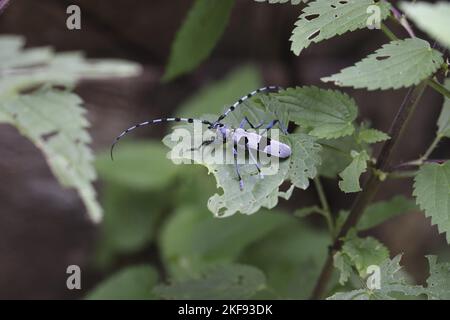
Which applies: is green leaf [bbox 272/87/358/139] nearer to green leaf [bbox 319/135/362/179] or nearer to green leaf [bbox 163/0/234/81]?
green leaf [bbox 319/135/362/179]

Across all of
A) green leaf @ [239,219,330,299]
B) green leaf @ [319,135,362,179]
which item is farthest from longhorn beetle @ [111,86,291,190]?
green leaf @ [239,219,330,299]

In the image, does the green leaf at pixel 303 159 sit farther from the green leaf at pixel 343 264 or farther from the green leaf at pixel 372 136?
the green leaf at pixel 343 264

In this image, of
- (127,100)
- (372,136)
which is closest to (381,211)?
(372,136)

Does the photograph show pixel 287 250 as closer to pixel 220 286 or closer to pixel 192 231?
pixel 192 231

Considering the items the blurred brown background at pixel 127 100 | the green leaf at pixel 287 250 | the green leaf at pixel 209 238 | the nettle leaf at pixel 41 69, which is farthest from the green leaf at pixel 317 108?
the blurred brown background at pixel 127 100

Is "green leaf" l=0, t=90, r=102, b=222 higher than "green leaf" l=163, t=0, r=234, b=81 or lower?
lower
